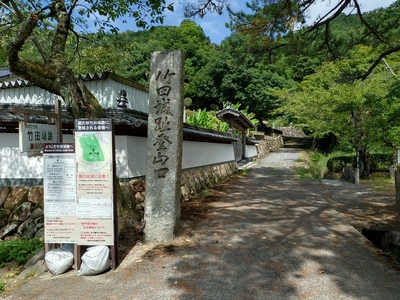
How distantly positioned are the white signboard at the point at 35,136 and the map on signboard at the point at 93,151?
26.3 inches

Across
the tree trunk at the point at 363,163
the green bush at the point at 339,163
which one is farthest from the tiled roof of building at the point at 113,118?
the green bush at the point at 339,163

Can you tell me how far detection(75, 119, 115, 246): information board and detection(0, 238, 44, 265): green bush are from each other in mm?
2149

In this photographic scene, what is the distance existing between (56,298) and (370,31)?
10.6m

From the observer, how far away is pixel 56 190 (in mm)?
4977

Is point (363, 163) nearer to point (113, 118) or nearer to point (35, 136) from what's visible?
point (113, 118)

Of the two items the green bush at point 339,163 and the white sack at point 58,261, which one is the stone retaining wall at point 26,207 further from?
the green bush at point 339,163

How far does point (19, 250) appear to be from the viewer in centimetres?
650

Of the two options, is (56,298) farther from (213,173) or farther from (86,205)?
(213,173)

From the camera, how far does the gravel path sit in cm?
419

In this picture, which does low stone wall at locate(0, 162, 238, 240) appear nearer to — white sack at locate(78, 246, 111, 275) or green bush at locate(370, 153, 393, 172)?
white sack at locate(78, 246, 111, 275)

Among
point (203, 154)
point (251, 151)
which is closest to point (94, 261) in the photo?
point (203, 154)

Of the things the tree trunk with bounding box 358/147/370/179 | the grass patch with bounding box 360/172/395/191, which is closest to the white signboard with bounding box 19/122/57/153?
the grass patch with bounding box 360/172/395/191

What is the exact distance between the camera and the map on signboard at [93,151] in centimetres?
488

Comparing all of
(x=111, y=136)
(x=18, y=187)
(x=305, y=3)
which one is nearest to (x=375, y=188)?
(x=305, y=3)
